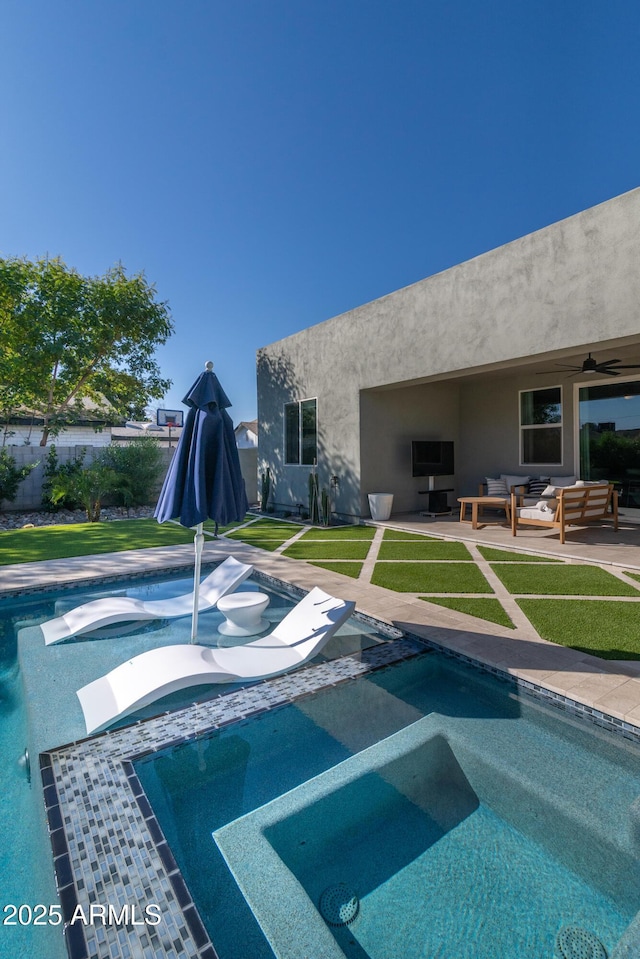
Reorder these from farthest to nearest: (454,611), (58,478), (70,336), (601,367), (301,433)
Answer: (70,336), (301,433), (58,478), (601,367), (454,611)

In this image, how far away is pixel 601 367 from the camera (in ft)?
28.0

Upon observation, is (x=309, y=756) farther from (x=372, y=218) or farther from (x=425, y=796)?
(x=372, y=218)

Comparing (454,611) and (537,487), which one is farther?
(537,487)

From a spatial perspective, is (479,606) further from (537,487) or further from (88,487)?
(88,487)

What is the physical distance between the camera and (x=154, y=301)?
1484cm

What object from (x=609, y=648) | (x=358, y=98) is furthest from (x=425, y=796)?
(x=358, y=98)

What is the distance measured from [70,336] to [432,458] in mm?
10632

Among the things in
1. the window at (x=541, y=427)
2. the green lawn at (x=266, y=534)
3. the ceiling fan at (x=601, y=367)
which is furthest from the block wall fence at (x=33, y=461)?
the ceiling fan at (x=601, y=367)

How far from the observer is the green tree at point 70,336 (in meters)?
12.8

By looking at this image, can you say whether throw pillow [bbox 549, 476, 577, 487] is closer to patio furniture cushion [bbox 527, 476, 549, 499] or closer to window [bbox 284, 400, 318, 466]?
patio furniture cushion [bbox 527, 476, 549, 499]

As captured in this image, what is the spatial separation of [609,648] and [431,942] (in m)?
2.93

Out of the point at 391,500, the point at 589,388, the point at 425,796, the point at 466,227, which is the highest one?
the point at 466,227

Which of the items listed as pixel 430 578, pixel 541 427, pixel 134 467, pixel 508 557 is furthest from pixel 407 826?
pixel 134 467

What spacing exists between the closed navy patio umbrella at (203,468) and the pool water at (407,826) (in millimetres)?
1623
